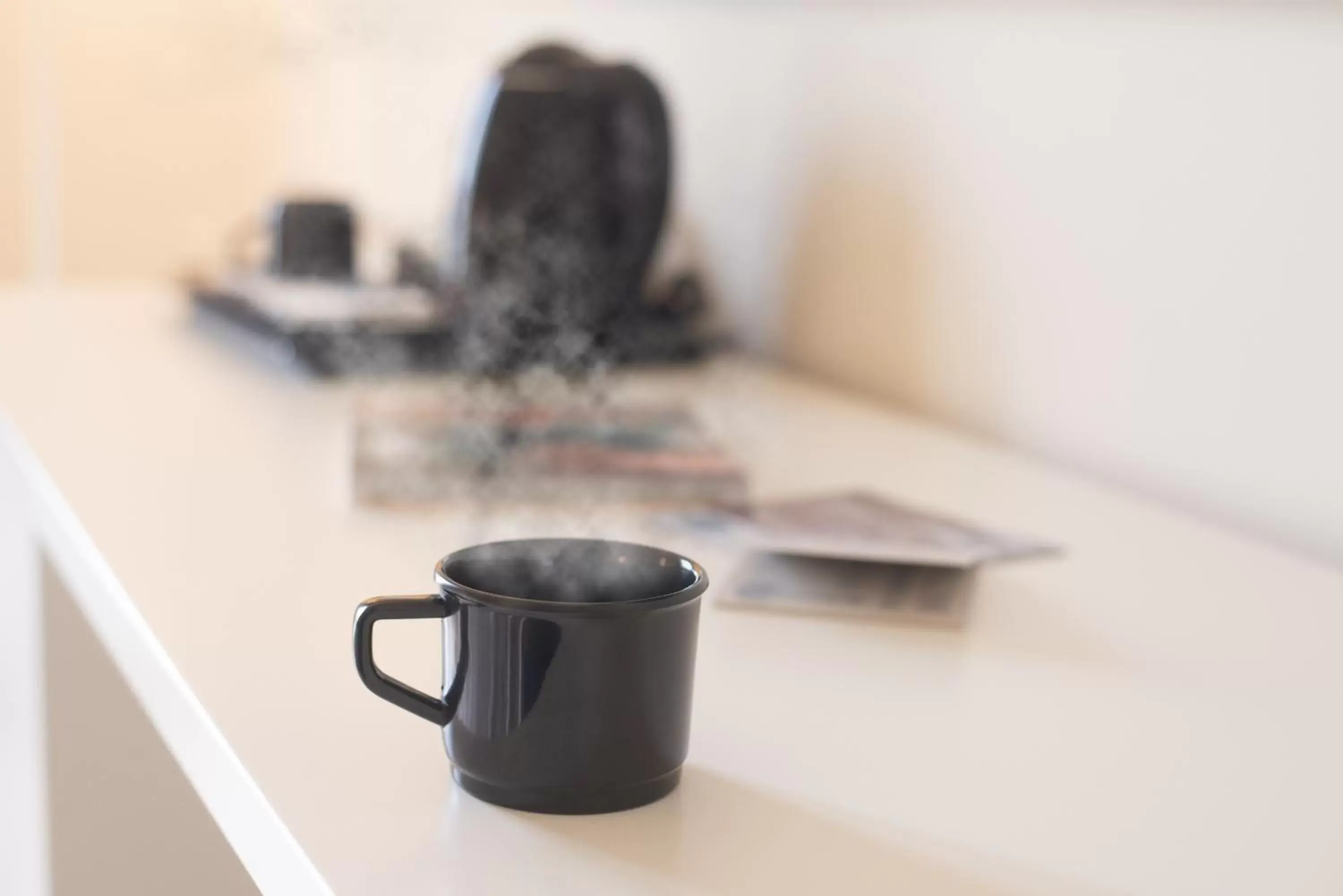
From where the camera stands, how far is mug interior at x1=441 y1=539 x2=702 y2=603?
524 mm

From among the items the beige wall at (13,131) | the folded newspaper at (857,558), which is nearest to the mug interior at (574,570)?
the folded newspaper at (857,558)

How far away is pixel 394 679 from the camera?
0.49m

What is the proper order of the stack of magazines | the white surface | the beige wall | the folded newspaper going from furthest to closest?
1. the beige wall
2. the stack of magazines
3. the folded newspaper
4. the white surface

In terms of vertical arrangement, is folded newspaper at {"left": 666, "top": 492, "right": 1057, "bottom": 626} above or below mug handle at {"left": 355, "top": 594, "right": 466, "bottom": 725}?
below

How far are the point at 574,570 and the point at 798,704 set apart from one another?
0.12m

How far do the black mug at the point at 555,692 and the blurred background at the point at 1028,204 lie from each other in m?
0.56

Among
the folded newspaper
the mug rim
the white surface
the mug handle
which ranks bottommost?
the white surface

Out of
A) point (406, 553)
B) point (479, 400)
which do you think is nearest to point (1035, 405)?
point (479, 400)

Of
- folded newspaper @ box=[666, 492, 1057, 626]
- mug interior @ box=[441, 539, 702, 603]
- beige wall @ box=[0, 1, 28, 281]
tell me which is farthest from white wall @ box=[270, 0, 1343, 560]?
beige wall @ box=[0, 1, 28, 281]

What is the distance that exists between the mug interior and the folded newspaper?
0.57ft

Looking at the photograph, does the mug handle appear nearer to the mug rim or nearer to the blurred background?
the mug rim

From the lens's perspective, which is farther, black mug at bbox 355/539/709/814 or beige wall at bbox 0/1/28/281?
beige wall at bbox 0/1/28/281

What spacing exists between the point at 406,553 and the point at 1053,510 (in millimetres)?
419

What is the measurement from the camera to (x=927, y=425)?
119cm
